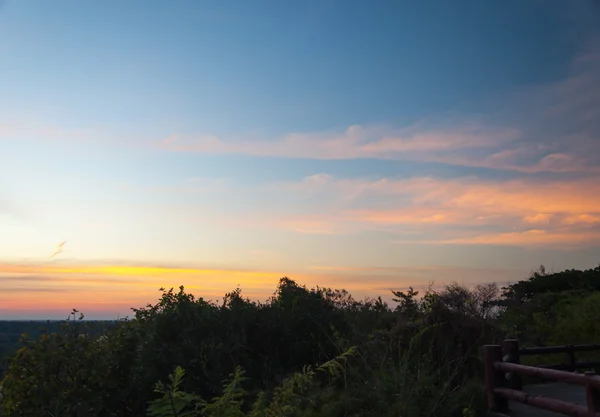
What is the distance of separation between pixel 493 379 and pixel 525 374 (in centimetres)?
72

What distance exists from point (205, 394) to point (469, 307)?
6405 millimetres

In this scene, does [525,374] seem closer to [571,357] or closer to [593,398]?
[593,398]

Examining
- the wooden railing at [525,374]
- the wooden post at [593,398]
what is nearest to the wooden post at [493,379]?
the wooden railing at [525,374]

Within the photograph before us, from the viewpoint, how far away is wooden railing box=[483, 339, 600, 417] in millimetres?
8305

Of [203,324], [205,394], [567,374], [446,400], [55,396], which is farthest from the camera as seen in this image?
[203,324]

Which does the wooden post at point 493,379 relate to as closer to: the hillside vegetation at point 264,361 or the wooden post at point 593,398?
the hillside vegetation at point 264,361

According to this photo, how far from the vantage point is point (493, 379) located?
1056 centimetres

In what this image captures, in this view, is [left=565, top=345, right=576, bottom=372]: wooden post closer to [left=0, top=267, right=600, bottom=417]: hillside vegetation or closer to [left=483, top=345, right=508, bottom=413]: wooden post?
[left=0, top=267, right=600, bottom=417]: hillside vegetation

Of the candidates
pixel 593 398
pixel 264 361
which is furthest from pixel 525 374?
pixel 264 361

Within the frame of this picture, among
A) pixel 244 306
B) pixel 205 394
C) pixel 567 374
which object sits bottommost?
pixel 205 394

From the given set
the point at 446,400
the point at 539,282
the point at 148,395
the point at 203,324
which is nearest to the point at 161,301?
the point at 203,324

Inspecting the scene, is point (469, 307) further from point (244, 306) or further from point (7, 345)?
point (7, 345)

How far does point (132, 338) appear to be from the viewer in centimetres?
1295

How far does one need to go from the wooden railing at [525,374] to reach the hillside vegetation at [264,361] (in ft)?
1.48
